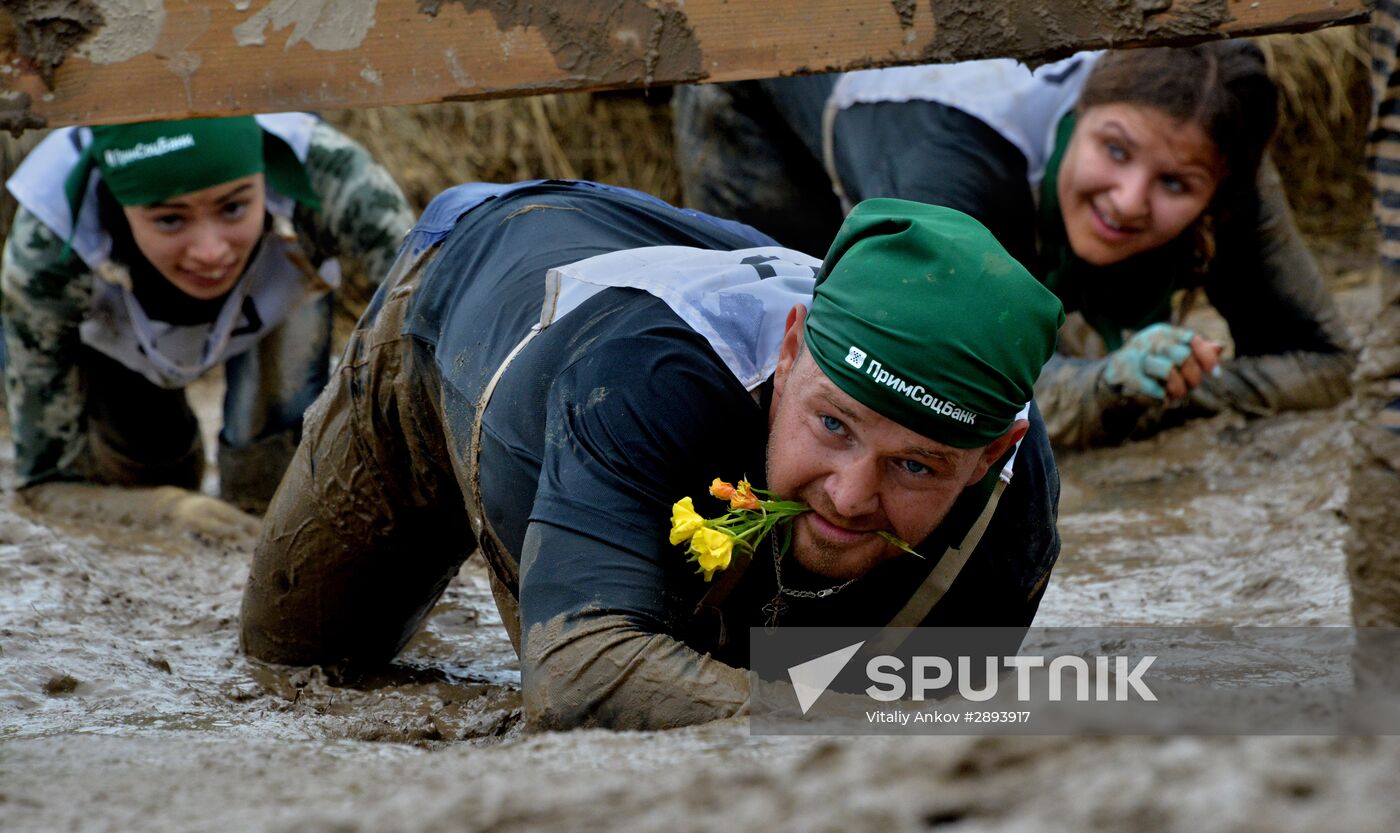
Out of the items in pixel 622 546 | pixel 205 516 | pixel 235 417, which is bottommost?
pixel 205 516

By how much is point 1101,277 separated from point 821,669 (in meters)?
2.50

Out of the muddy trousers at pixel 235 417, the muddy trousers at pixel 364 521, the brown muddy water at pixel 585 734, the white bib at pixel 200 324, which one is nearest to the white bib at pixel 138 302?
the white bib at pixel 200 324

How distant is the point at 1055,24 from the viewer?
2.27m

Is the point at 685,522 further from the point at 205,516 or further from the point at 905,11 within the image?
the point at 205,516

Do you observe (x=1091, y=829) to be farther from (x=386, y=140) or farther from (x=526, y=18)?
(x=386, y=140)

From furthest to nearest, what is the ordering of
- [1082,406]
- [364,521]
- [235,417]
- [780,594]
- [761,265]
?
1. [235,417]
2. [1082,406]
3. [364,521]
4. [761,265]
5. [780,594]

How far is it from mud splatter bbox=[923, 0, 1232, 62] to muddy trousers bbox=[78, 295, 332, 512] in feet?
11.0

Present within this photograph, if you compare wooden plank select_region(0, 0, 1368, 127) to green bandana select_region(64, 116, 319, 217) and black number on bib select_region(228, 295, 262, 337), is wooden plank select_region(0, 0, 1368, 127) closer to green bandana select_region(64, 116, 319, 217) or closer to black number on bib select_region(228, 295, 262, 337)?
green bandana select_region(64, 116, 319, 217)

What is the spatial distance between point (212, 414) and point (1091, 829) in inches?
267

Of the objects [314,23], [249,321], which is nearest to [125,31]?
[314,23]

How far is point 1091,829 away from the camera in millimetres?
1336

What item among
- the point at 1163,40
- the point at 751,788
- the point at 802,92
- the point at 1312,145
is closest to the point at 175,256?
the point at 802,92

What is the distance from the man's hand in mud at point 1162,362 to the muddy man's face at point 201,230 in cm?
261

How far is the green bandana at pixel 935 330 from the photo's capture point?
87.9 inches
